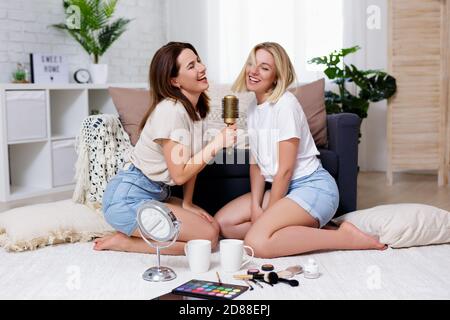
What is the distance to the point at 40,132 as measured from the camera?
170 inches

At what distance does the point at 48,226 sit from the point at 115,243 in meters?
0.39

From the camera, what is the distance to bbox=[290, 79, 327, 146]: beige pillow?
3.18 m

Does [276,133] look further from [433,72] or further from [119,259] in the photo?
[433,72]

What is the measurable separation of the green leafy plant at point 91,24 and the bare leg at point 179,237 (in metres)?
2.52

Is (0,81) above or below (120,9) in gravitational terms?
below

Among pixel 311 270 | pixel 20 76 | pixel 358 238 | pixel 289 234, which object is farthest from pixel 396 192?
pixel 20 76

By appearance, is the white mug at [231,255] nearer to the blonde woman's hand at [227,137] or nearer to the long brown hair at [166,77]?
the blonde woman's hand at [227,137]

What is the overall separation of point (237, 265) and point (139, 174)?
56cm

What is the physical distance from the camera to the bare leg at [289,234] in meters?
2.45

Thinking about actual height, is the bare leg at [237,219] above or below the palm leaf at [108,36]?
below

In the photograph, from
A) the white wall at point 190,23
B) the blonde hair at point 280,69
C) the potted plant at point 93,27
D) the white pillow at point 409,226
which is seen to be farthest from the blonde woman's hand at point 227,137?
the white wall at point 190,23

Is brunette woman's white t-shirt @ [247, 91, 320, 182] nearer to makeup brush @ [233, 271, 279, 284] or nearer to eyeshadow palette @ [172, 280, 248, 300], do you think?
makeup brush @ [233, 271, 279, 284]

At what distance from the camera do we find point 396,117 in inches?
185
